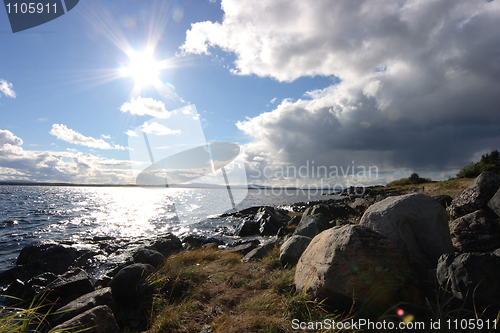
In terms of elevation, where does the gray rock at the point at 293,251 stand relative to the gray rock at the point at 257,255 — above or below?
above

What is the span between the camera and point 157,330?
436cm

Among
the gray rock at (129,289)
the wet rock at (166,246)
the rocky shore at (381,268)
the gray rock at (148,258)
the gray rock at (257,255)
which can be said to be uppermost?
the rocky shore at (381,268)

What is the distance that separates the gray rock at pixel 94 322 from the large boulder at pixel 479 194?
9605 millimetres

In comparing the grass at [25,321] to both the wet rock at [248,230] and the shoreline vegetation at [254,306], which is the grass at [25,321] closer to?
the shoreline vegetation at [254,306]

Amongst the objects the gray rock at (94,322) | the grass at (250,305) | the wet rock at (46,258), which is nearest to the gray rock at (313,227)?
the grass at (250,305)

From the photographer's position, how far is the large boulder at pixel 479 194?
6.51m

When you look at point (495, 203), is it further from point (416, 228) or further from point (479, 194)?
point (416, 228)

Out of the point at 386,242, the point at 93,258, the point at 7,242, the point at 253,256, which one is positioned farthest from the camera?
the point at 7,242

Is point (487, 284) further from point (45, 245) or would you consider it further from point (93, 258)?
point (45, 245)

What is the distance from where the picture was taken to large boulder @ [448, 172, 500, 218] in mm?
6508

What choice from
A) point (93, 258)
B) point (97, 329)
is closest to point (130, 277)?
point (97, 329)

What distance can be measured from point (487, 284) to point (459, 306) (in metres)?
0.57

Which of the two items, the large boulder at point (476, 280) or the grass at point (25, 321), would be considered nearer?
the grass at point (25, 321)
